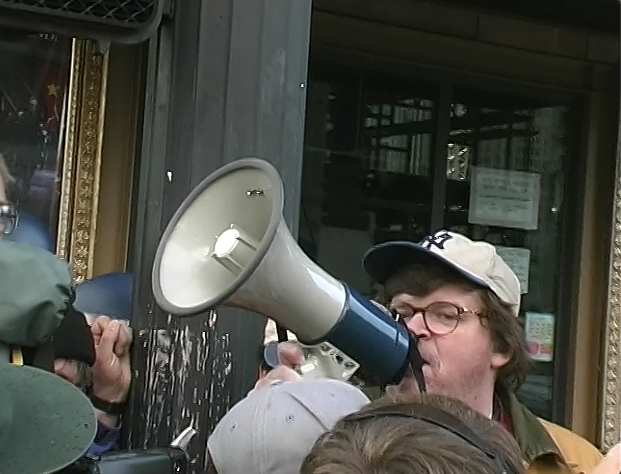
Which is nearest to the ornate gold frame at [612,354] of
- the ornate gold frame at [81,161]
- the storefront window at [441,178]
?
the storefront window at [441,178]

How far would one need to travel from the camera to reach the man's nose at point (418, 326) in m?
2.43

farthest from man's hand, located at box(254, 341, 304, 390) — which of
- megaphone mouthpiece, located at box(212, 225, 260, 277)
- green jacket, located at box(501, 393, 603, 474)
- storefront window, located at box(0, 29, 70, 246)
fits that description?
storefront window, located at box(0, 29, 70, 246)

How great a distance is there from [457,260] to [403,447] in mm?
1093

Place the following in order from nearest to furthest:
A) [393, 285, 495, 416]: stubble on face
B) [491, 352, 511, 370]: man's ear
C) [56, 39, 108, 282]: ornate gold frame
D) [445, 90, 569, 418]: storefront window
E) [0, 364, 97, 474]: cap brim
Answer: [0, 364, 97, 474]: cap brim
[393, 285, 495, 416]: stubble on face
[491, 352, 511, 370]: man's ear
[56, 39, 108, 282]: ornate gold frame
[445, 90, 569, 418]: storefront window

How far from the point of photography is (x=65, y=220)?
4125 millimetres

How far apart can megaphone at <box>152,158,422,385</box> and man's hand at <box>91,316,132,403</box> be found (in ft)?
1.07

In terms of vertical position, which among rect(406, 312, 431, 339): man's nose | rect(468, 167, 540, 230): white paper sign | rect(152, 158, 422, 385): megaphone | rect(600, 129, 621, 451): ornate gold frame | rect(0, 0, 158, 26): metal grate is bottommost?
rect(600, 129, 621, 451): ornate gold frame

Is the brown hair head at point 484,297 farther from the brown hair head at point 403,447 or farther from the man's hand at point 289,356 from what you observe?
the brown hair head at point 403,447

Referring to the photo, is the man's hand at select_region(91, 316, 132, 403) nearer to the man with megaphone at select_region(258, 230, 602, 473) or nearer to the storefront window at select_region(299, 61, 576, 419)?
the man with megaphone at select_region(258, 230, 602, 473)

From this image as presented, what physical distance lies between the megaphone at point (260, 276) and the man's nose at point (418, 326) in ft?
0.33

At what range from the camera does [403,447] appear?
4.70 ft

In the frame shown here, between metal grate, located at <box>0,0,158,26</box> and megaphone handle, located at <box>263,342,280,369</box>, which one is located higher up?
metal grate, located at <box>0,0,158,26</box>

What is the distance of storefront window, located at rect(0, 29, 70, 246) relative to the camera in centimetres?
400

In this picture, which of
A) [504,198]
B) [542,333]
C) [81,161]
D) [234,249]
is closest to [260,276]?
[234,249]
